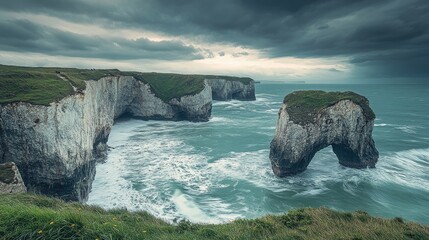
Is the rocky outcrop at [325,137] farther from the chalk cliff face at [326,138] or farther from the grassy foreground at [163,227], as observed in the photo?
the grassy foreground at [163,227]

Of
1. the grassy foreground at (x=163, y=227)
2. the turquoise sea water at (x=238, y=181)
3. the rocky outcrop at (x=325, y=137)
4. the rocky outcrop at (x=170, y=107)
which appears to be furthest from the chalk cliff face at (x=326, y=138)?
the rocky outcrop at (x=170, y=107)

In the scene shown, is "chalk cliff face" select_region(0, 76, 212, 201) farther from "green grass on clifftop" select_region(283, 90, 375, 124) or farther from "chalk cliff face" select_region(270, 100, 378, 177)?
"green grass on clifftop" select_region(283, 90, 375, 124)

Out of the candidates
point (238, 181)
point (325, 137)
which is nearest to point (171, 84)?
point (238, 181)

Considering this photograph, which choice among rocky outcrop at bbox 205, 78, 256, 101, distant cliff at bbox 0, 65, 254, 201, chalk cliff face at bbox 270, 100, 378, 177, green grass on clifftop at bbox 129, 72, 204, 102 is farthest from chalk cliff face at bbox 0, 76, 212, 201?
rocky outcrop at bbox 205, 78, 256, 101

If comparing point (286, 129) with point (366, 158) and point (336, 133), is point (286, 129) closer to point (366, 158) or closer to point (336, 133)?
point (336, 133)

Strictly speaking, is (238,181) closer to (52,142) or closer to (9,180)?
(52,142)

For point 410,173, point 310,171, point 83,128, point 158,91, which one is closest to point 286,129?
point 310,171
